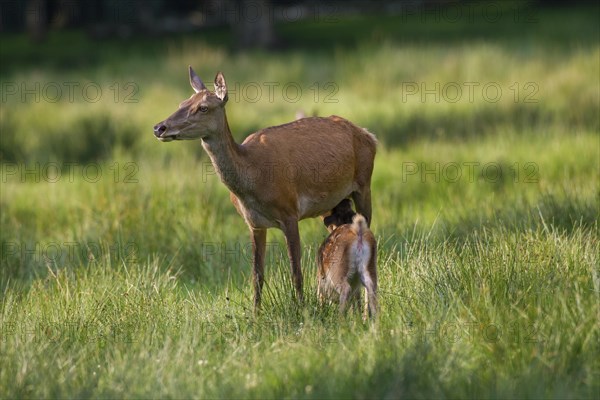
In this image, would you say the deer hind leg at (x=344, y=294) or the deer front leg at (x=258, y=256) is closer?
the deer hind leg at (x=344, y=294)

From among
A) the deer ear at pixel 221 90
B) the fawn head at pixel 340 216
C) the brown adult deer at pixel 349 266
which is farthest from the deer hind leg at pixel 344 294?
the deer ear at pixel 221 90

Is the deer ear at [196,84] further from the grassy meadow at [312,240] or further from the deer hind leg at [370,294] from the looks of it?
the deer hind leg at [370,294]

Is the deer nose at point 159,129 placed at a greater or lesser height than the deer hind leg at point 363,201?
greater

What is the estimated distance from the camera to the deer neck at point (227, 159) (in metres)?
6.90

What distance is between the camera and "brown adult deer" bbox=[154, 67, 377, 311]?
22.2 feet

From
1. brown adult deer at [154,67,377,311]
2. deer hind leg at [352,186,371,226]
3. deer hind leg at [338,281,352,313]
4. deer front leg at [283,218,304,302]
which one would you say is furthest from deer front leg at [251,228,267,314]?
deer hind leg at [352,186,371,226]

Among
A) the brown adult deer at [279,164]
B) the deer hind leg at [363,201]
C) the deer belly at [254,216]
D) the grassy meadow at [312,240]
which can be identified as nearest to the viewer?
the grassy meadow at [312,240]

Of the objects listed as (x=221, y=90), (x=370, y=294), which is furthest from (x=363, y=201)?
(x=221, y=90)

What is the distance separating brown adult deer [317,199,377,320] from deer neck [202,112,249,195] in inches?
27.6

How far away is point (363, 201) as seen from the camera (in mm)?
Result: 8117

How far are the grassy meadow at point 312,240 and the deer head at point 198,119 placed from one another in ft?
3.50

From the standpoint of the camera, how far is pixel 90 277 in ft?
25.7

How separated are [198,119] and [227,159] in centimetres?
40

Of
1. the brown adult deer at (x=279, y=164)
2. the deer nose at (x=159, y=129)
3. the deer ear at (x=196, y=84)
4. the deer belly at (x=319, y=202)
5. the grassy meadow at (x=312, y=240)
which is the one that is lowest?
the grassy meadow at (x=312, y=240)
